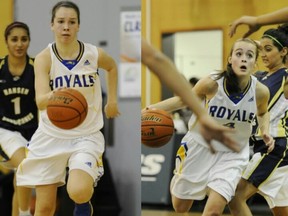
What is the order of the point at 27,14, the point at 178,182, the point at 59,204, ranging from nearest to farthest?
the point at 178,182, the point at 27,14, the point at 59,204

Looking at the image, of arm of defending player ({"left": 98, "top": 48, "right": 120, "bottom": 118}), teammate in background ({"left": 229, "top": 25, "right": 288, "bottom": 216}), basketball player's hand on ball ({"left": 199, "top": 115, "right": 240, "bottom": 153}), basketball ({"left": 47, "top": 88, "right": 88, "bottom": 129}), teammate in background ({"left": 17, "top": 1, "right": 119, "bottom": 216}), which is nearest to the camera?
basketball player's hand on ball ({"left": 199, "top": 115, "right": 240, "bottom": 153})

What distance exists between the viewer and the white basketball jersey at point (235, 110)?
6.23ft

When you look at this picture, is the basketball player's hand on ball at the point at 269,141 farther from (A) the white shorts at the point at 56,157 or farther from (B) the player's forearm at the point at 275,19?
(A) the white shorts at the point at 56,157

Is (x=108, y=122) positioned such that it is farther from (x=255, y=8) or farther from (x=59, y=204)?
(x=255, y=8)

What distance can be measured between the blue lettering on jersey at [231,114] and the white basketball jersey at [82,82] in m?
0.38

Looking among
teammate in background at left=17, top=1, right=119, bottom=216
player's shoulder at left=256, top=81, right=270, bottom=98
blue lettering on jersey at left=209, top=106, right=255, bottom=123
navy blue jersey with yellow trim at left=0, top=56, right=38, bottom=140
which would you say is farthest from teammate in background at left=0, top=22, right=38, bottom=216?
player's shoulder at left=256, top=81, right=270, bottom=98

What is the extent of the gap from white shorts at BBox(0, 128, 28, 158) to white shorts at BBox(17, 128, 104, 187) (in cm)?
32

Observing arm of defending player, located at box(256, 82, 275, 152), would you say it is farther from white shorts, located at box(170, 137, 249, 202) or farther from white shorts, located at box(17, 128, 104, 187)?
white shorts, located at box(17, 128, 104, 187)

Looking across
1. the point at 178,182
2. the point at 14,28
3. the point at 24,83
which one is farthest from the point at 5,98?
the point at 178,182

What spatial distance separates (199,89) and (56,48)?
1.59 ft

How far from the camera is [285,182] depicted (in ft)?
6.98

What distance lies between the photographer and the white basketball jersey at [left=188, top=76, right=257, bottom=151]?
74.7 inches

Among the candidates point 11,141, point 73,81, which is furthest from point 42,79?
point 11,141

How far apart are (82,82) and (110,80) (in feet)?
0.46
